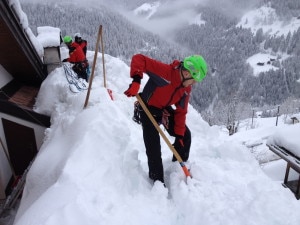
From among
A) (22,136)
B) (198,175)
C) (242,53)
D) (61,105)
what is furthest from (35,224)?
(242,53)

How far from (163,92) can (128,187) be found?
1408 millimetres

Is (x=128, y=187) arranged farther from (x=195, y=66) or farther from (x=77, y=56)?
(x=77, y=56)

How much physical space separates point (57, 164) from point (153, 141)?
1454mm

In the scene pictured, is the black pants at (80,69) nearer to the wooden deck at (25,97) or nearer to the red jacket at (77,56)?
the red jacket at (77,56)

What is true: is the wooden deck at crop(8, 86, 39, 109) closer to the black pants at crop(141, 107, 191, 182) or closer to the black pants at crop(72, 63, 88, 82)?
the black pants at crop(72, 63, 88, 82)

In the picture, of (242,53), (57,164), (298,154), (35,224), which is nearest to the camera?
(35,224)

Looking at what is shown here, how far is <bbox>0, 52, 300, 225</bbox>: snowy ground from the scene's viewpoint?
3159mm

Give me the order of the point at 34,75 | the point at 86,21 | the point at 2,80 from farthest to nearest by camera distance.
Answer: the point at 86,21
the point at 34,75
the point at 2,80

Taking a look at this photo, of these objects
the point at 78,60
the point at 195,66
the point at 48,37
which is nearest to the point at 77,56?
the point at 78,60

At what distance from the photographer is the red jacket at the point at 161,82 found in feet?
13.0

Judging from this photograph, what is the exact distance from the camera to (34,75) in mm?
9703

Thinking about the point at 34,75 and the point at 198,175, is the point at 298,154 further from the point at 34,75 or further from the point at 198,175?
the point at 34,75

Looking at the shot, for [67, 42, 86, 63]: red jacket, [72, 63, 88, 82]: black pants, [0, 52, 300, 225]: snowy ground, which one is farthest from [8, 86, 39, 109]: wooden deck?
[0, 52, 300, 225]: snowy ground

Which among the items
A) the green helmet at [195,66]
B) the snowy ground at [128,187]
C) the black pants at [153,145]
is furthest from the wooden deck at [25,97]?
the green helmet at [195,66]
